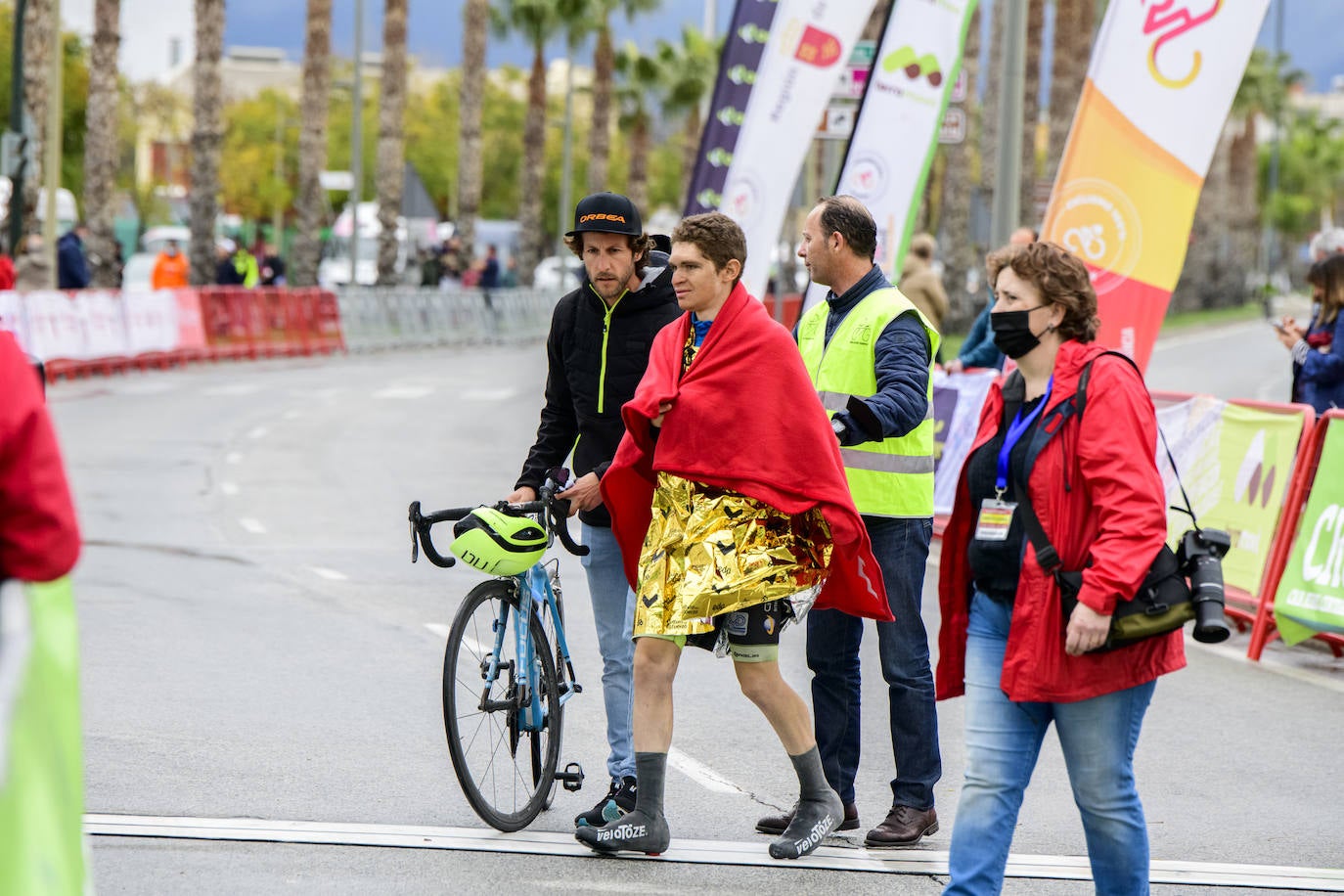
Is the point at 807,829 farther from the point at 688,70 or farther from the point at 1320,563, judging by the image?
the point at 688,70

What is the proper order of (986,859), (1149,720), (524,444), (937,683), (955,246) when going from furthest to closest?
(955,246) < (524,444) < (1149,720) < (937,683) < (986,859)

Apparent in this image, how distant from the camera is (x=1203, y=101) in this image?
11.3 m

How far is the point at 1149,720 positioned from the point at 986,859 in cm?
375

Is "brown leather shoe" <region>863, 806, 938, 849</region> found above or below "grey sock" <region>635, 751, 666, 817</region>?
below

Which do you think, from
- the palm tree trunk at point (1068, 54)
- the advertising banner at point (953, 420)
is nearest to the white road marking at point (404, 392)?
the advertising banner at point (953, 420)

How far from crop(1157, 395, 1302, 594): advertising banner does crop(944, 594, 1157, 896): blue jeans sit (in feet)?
17.9

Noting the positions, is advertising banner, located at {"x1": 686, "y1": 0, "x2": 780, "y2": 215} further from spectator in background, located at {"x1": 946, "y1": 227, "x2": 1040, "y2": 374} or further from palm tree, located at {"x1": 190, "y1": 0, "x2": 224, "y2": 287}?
palm tree, located at {"x1": 190, "y1": 0, "x2": 224, "y2": 287}

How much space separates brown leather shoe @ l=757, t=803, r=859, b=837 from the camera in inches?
243


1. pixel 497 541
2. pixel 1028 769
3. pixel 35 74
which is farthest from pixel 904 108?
pixel 35 74

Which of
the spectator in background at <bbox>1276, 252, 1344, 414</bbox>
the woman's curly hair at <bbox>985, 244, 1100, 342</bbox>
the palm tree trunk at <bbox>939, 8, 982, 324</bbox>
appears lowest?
the palm tree trunk at <bbox>939, 8, 982, 324</bbox>

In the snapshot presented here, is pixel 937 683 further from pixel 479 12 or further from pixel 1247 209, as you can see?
pixel 1247 209

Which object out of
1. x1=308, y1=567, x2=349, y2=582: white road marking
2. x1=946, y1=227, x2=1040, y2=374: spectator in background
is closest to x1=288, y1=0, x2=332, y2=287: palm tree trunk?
x1=946, y1=227, x2=1040, y2=374: spectator in background

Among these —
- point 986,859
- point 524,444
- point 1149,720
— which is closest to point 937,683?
point 986,859

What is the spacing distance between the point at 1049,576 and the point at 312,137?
3747cm
